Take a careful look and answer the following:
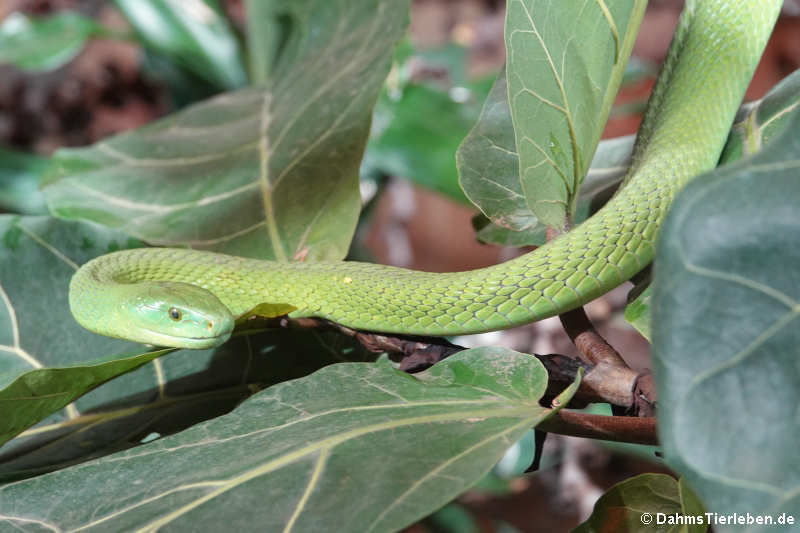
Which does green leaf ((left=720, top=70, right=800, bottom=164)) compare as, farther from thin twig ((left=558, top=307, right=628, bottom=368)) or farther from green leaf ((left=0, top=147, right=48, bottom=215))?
green leaf ((left=0, top=147, right=48, bottom=215))

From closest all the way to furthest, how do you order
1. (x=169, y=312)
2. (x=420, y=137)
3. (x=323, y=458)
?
(x=323, y=458) < (x=169, y=312) < (x=420, y=137)

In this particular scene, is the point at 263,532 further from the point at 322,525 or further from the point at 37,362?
the point at 37,362

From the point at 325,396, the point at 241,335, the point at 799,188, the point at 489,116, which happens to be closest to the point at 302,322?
the point at 241,335

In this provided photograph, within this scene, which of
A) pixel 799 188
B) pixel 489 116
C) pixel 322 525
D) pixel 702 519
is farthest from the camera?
pixel 489 116

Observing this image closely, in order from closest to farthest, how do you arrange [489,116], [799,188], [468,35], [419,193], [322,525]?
[799,188]
[322,525]
[489,116]
[468,35]
[419,193]

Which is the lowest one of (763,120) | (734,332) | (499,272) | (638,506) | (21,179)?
(21,179)

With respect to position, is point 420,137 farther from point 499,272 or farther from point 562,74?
point 562,74

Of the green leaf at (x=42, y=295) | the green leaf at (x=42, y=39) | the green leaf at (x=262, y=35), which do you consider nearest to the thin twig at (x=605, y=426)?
the green leaf at (x=42, y=295)

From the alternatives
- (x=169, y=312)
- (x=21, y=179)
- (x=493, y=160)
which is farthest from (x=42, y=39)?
(x=493, y=160)
